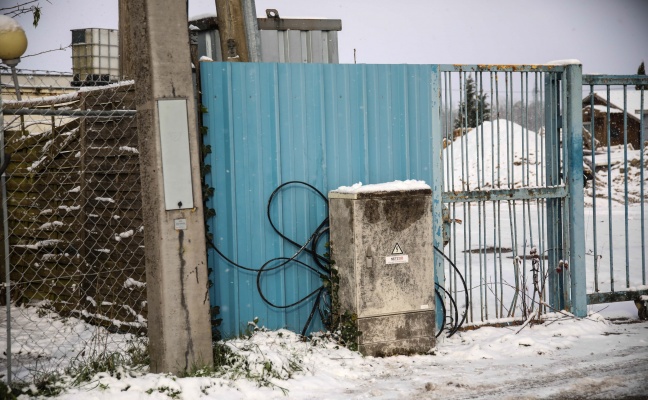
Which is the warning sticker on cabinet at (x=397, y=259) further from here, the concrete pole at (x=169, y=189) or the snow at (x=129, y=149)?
the snow at (x=129, y=149)

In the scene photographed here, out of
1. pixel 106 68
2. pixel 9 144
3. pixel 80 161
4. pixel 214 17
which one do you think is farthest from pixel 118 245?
pixel 106 68

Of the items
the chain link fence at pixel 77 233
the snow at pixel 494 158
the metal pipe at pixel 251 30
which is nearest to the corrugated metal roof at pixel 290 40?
A: the metal pipe at pixel 251 30

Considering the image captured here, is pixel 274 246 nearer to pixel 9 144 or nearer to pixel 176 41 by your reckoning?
pixel 176 41

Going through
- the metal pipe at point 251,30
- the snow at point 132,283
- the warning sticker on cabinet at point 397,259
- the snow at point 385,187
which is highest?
the metal pipe at point 251,30

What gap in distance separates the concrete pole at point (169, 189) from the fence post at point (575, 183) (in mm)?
4228

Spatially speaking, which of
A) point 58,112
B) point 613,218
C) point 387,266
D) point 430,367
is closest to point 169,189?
point 58,112

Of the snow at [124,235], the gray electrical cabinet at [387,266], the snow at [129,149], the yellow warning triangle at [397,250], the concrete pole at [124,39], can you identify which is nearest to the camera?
the gray electrical cabinet at [387,266]

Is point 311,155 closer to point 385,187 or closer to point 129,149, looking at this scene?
point 385,187

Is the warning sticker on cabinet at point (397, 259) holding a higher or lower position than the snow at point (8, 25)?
lower

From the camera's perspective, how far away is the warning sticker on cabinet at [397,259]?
596 centimetres

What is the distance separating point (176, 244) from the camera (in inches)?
197

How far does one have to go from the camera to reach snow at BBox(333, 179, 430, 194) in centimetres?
590

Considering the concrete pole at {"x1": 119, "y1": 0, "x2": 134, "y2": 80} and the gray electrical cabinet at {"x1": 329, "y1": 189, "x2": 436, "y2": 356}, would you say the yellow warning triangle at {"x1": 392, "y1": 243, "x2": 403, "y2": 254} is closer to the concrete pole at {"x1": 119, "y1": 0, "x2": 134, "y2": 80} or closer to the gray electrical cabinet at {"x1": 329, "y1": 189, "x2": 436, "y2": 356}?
the gray electrical cabinet at {"x1": 329, "y1": 189, "x2": 436, "y2": 356}

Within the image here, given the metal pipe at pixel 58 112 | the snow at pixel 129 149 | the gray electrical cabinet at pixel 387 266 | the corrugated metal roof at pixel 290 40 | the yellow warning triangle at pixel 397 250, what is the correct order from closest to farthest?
the metal pipe at pixel 58 112 < the gray electrical cabinet at pixel 387 266 < the yellow warning triangle at pixel 397 250 < the snow at pixel 129 149 < the corrugated metal roof at pixel 290 40
